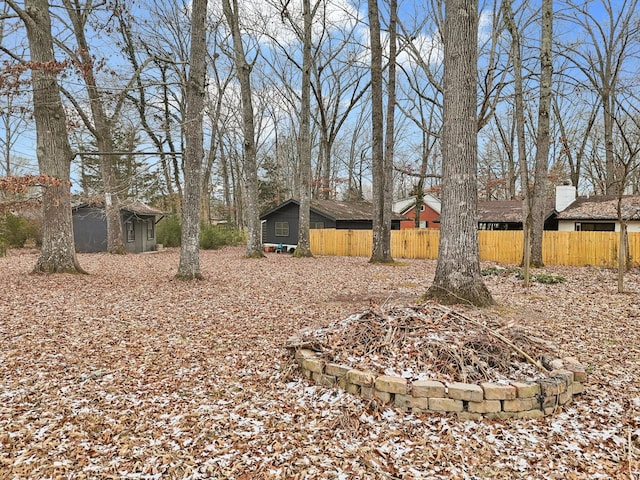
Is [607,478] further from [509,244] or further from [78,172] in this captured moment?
[78,172]

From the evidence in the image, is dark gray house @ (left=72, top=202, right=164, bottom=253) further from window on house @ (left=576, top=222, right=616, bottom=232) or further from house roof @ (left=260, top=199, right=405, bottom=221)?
window on house @ (left=576, top=222, right=616, bottom=232)

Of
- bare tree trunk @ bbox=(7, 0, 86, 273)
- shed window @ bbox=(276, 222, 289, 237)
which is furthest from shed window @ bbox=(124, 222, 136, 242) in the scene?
bare tree trunk @ bbox=(7, 0, 86, 273)

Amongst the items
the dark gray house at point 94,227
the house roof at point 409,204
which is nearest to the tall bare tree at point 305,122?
the dark gray house at point 94,227

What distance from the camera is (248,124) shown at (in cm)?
1459

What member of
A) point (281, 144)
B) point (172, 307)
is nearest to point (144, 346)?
point (172, 307)

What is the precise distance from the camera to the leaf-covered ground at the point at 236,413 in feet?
7.45

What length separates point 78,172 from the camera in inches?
958

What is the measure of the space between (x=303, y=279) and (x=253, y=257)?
613cm

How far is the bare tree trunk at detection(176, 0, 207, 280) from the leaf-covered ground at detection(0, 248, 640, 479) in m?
2.60

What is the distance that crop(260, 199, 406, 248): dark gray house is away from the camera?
2123 centimetres

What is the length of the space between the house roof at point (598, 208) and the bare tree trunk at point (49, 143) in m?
19.4

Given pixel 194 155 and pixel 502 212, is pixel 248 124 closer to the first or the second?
pixel 194 155

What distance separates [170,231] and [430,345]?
67.0 feet

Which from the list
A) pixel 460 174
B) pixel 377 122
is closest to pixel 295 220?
pixel 377 122
